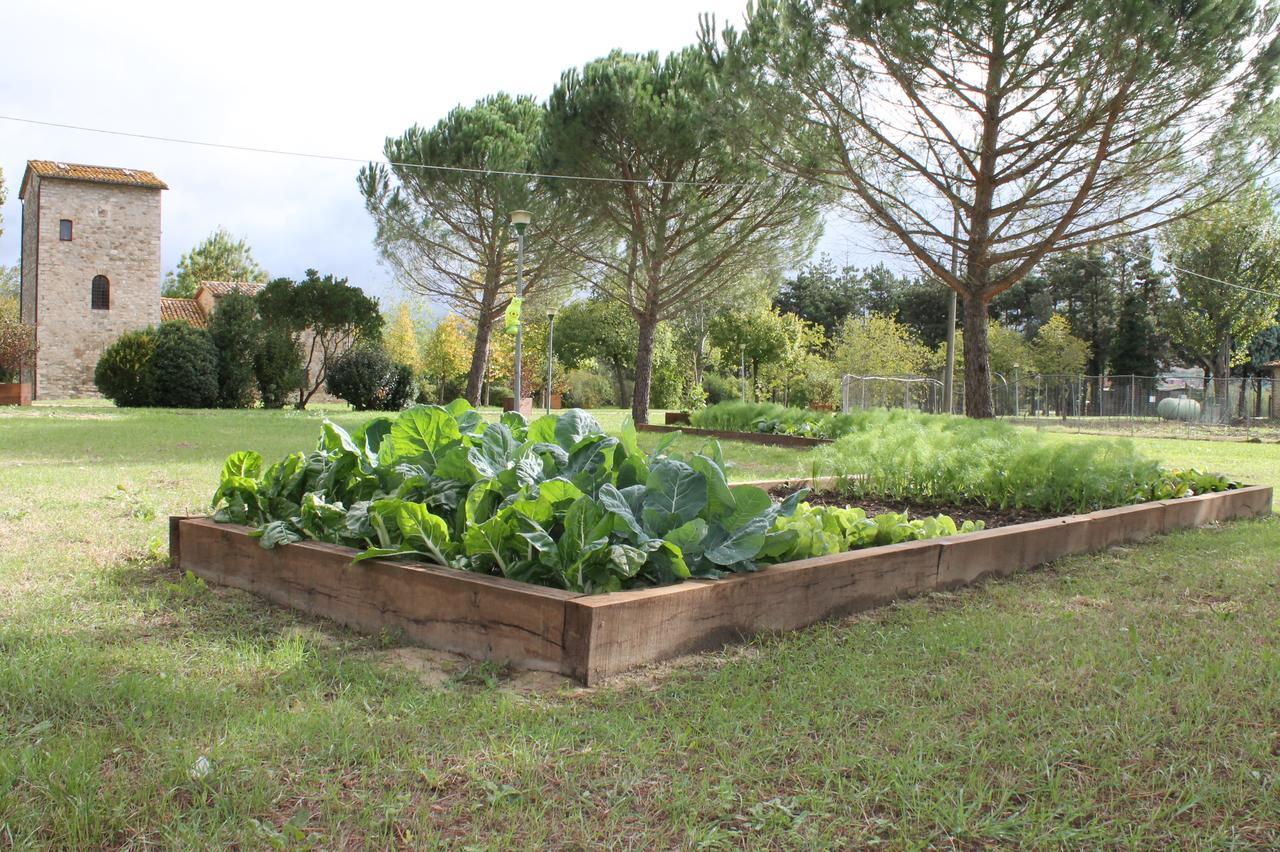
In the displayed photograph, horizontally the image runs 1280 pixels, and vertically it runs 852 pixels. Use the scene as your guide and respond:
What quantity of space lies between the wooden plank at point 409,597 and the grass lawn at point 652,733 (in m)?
0.07

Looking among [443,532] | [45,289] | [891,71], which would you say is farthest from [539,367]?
[443,532]

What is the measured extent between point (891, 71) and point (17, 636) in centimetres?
1156

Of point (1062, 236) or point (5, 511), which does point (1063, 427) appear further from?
point (5, 511)

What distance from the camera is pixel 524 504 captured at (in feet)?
8.07

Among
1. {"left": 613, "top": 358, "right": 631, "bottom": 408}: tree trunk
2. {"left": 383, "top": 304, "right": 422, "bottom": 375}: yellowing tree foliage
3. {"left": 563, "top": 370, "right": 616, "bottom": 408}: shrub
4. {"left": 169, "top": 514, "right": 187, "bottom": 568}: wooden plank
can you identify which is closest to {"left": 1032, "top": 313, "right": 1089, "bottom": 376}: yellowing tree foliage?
{"left": 613, "top": 358, "right": 631, "bottom": 408}: tree trunk

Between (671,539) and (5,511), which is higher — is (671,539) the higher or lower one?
the higher one

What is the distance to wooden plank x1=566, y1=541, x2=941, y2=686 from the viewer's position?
2.17 m

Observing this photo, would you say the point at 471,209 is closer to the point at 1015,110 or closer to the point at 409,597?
the point at 1015,110

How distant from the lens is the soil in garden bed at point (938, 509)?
178 inches

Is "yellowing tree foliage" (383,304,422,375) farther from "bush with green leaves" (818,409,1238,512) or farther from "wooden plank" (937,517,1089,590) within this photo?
"wooden plank" (937,517,1089,590)

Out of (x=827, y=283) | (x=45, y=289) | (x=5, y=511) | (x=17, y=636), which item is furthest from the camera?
(x=827, y=283)

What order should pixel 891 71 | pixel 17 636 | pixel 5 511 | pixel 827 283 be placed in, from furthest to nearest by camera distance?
pixel 827 283 → pixel 891 71 → pixel 5 511 → pixel 17 636

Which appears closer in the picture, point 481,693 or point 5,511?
point 481,693

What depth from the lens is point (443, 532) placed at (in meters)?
2.56
